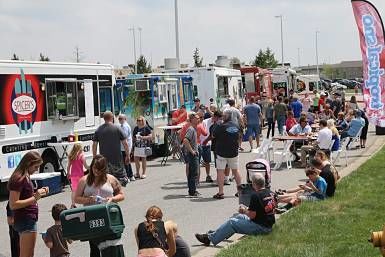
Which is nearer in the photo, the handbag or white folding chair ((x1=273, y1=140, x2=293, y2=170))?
the handbag

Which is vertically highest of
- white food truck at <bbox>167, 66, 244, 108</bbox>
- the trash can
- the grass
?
white food truck at <bbox>167, 66, 244, 108</bbox>

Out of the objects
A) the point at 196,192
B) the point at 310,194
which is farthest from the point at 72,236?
the point at 196,192

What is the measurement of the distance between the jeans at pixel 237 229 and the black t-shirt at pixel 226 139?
3593mm

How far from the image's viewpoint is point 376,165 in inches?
588

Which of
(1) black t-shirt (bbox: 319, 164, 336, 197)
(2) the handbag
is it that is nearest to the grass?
(1) black t-shirt (bbox: 319, 164, 336, 197)

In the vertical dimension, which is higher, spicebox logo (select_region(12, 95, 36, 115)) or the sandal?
spicebox logo (select_region(12, 95, 36, 115))

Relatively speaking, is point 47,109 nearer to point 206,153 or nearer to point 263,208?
point 206,153

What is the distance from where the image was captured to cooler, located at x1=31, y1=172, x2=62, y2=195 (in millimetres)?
12267

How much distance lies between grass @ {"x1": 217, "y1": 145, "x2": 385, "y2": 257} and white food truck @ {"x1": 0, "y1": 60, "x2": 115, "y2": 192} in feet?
20.3

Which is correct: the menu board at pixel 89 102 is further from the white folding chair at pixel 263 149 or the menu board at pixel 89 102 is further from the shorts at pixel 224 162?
the shorts at pixel 224 162

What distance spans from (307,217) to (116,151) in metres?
4.37

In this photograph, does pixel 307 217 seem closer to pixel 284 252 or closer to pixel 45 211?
pixel 284 252

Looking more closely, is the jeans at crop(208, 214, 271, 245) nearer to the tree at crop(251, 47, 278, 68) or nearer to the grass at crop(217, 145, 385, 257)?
the grass at crop(217, 145, 385, 257)

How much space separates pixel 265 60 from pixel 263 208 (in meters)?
64.7
